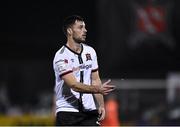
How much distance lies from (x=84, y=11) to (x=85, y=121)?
17.2 m

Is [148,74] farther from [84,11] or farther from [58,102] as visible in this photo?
[58,102]

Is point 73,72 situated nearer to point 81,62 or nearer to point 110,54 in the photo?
point 81,62

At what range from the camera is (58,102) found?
993 centimetres

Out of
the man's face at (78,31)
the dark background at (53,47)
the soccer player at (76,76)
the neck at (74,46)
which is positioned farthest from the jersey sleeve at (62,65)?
the dark background at (53,47)

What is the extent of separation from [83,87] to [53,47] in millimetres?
18260

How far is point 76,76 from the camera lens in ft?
32.1

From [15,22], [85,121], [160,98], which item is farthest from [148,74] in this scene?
[85,121]

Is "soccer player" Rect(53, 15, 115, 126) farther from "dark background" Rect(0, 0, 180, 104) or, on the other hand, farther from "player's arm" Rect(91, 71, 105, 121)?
"dark background" Rect(0, 0, 180, 104)

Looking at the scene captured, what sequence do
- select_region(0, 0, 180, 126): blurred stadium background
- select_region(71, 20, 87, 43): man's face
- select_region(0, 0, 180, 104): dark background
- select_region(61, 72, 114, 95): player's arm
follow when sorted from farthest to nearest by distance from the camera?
select_region(0, 0, 180, 104): dark background → select_region(0, 0, 180, 126): blurred stadium background → select_region(71, 20, 87, 43): man's face → select_region(61, 72, 114, 95): player's arm

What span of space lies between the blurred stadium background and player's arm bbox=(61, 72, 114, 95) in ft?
29.0

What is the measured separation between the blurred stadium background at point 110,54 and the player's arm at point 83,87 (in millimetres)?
8845

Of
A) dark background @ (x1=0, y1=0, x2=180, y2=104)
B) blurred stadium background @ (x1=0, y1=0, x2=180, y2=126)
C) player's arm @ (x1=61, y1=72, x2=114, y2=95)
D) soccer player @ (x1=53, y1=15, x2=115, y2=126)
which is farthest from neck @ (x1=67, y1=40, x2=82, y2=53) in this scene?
dark background @ (x1=0, y1=0, x2=180, y2=104)

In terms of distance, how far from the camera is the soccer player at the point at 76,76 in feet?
32.1

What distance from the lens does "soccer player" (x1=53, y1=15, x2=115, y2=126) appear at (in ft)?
32.1
